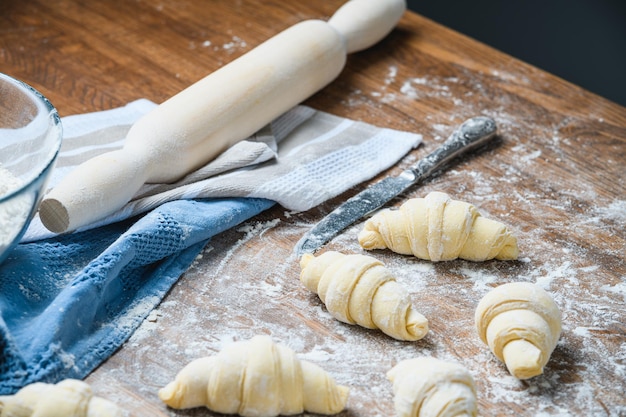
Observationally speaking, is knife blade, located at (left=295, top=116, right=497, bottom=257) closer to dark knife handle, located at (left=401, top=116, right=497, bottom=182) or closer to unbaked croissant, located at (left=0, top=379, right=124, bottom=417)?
dark knife handle, located at (left=401, top=116, right=497, bottom=182)

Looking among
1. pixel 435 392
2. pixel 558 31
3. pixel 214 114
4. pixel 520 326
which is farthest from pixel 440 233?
pixel 558 31

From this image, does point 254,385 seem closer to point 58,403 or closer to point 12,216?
point 58,403

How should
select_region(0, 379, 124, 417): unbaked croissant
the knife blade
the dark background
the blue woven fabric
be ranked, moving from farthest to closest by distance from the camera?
the dark background, the knife blade, the blue woven fabric, select_region(0, 379, 124, 417): unbaked croissant

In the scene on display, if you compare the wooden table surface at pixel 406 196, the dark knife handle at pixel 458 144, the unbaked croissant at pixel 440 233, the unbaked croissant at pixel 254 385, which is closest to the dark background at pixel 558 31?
the wooden table surface at pixel 406 196

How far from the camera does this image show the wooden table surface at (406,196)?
1.13 m

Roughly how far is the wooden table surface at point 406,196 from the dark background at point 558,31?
2.53 ft

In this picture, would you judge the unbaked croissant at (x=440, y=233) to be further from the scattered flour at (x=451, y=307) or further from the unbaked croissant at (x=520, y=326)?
the unbaked croissant at (x=520, y=326)

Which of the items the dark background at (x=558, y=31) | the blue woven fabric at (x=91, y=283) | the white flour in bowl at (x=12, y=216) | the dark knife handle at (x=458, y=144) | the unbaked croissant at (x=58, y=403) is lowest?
the dark background at (x=558, y=31)

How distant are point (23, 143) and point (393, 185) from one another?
610mm

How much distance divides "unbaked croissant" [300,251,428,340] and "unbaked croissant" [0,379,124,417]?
0.34 m

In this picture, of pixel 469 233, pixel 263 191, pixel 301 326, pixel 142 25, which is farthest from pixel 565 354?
pixel 142 25

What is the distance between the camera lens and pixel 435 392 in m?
1.00

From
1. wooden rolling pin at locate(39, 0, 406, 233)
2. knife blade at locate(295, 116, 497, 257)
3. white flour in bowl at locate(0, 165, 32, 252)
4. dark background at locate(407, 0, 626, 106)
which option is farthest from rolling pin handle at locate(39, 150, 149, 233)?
dark background at locate(407, 0, 626, 106)

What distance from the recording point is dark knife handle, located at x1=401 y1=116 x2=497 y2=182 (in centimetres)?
150
